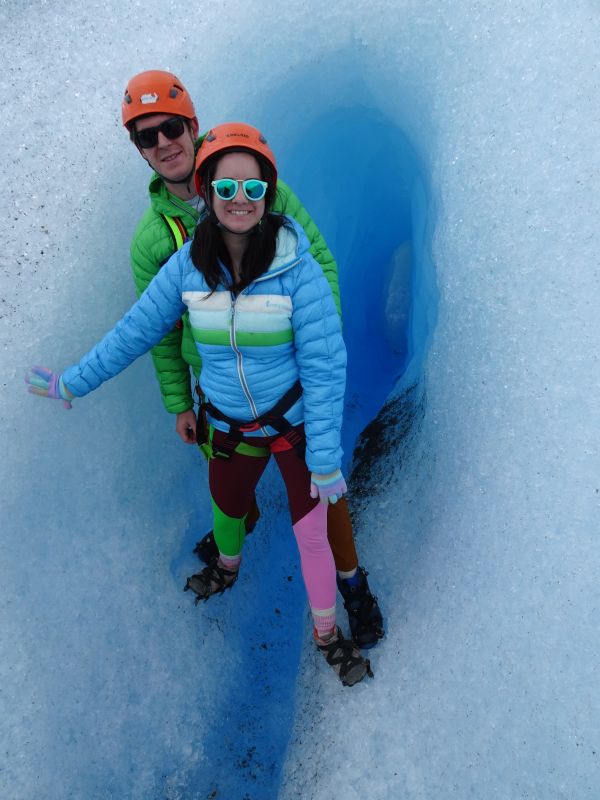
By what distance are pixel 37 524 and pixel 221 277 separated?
107cm

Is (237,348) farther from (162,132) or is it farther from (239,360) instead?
(162,132)

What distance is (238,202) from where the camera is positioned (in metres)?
1.53

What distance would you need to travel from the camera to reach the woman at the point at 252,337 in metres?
1.56

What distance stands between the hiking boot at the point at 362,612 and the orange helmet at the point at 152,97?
1.60m

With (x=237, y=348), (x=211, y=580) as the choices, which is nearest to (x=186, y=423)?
(x=237, y=348)

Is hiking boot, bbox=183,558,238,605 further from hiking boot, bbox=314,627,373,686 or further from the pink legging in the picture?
hiking boot, bbox=314,627,373,686

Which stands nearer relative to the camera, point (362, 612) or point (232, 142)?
point (232, 142)

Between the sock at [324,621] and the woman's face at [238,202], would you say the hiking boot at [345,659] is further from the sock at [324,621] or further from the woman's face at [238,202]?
the woman's face at [238,202]

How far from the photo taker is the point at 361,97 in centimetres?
263

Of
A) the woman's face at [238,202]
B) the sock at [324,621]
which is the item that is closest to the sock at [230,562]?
the sock at [324,621]

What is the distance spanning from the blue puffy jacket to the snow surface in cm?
48

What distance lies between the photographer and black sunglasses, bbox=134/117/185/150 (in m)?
1.77

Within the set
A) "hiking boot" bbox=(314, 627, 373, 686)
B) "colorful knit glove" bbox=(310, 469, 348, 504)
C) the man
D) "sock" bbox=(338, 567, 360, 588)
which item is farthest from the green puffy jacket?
"hiking boot" bbox=(314, 627, 373, 686)

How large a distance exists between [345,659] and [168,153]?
1.69 metres
